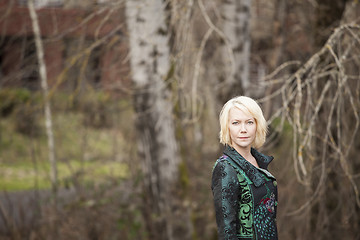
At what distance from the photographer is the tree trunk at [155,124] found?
6504mm

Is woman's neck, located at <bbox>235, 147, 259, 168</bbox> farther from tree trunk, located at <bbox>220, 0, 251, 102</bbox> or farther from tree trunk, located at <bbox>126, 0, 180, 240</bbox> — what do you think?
tree trunk, located at <bbox>126, 0, 180, 240</bbox>

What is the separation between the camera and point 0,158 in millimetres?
14406

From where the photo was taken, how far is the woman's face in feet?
7.89

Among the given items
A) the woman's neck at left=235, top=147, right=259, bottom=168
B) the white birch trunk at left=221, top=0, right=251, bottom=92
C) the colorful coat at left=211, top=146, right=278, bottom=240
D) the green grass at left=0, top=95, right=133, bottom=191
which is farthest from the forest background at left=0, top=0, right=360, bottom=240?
the colorful coat at left=211, top=146, right=278, bottom=240

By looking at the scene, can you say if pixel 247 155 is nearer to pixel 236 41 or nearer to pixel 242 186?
pixel 242 186

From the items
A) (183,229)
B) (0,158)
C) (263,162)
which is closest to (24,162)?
(0,158)

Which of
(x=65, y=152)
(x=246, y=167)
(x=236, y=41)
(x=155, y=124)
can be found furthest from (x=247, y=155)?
(x=65, y=152)

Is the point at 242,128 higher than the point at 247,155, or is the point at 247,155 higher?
the point at 242,128

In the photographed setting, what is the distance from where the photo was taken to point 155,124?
22.5 ft

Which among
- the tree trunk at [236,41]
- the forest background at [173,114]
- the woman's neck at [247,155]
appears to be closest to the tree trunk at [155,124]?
the forest background at [173,114]

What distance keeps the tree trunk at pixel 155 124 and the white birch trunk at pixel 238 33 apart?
0.82 meters

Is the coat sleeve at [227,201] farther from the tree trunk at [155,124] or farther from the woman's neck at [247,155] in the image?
the tree trunk at [155,124]

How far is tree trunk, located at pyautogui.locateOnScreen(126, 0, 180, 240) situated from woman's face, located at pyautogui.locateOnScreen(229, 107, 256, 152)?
396 cm

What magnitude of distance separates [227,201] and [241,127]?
0.34 m
